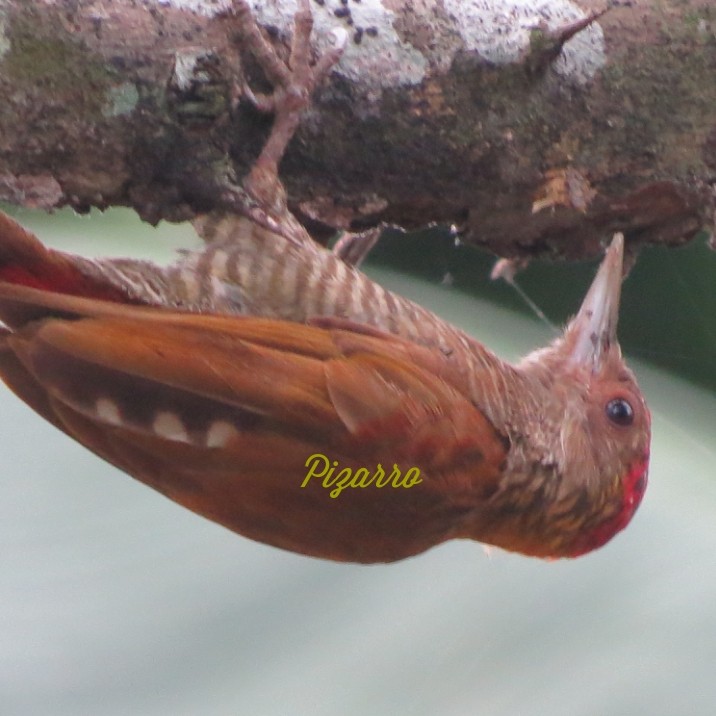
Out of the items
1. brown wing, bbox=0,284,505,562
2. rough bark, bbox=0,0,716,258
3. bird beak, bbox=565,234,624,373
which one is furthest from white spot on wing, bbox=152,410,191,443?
bird beak, bbox=565,234,624,373

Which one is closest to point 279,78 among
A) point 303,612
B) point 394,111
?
point 394,111

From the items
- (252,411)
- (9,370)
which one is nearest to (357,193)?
(252,411)

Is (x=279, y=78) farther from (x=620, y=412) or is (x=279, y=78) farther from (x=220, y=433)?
(x=620, y=412)

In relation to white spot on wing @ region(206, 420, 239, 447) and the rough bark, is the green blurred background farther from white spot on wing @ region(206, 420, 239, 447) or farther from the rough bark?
white spot on wing @ region(206, 420, 239, 447)

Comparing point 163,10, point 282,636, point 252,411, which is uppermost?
point 163,10

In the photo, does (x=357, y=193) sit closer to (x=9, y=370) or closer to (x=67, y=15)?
(x=67, y=15)

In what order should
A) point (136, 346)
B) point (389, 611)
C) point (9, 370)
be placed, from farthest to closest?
point (389, 611) < point (9, 370) < point (136, 346)
